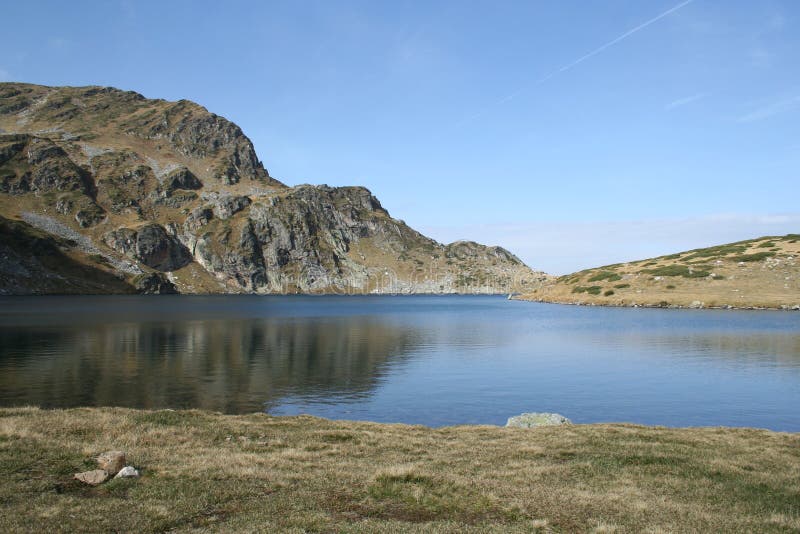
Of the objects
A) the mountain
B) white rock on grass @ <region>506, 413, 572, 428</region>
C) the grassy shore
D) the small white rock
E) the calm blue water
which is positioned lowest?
the calm blue water

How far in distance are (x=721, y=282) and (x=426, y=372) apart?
142 metres

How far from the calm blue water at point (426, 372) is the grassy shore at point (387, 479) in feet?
41.8

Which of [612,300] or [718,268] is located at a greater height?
[718,268]

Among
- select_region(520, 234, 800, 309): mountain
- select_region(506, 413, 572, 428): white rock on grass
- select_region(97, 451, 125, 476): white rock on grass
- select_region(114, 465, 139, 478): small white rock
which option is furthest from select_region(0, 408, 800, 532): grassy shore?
select_region(520, 234, 800, 309): mountain

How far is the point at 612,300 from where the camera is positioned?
178 m

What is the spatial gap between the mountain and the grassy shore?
144m

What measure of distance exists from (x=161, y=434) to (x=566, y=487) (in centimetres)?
1848

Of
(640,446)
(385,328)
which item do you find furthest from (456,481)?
(385,328)

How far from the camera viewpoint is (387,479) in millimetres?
18375

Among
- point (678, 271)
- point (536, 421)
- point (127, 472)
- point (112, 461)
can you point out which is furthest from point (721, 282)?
point (112, 461)

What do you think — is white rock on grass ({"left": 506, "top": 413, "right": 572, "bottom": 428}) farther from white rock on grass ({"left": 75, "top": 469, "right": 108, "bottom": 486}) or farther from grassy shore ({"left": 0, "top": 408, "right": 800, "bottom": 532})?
white rock on grass ({"left": 75, "top": 469, "right": 108, "bottom": 486})

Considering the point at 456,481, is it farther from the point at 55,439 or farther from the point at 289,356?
the point at 289,356

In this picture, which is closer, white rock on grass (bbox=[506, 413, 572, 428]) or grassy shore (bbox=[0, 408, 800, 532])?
grassy shore (bbox=[0, 408, 800, 532])

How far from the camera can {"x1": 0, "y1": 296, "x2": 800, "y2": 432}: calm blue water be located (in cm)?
4103
